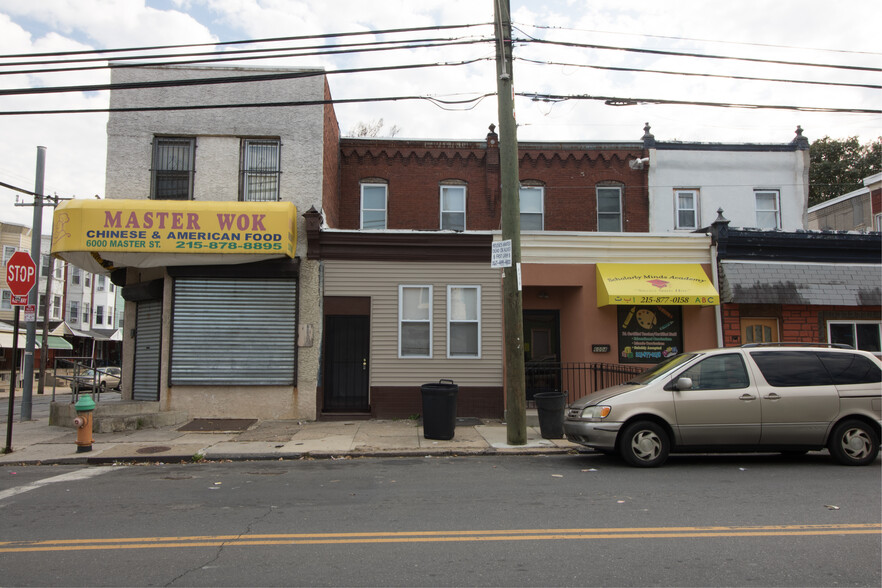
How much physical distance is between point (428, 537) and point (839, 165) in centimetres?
3653

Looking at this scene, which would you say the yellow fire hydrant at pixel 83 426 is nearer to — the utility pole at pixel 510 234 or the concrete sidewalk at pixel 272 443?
the concrete sidewalk at pixel 272 443

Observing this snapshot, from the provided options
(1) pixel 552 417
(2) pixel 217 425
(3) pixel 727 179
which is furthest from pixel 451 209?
(2) pixel 217 425

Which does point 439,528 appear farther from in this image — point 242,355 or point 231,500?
point 242,355

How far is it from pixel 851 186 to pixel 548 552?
35.2 m

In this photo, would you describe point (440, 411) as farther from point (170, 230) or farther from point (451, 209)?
point (451, 209)

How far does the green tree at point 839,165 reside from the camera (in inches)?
1292

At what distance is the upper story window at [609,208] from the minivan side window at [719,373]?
32.6 feet

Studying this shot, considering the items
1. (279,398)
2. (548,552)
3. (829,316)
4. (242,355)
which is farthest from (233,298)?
(829,316)

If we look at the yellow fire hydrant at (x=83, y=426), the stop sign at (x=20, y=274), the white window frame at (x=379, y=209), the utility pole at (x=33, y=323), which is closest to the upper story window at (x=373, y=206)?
the white window frame at (x=379, y=209)

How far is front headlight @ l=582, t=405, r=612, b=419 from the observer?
28.1 ft

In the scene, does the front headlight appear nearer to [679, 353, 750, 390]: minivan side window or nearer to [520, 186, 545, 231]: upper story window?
[679, 353, 750, 390]: minivan side window

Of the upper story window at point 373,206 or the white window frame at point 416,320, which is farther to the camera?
the upper story window at point 373,206

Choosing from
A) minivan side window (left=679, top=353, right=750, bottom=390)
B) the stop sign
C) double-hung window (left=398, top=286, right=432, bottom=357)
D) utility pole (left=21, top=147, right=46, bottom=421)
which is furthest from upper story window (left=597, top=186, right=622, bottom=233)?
utility pole (left=21, top=147, right=46, bottom=421)

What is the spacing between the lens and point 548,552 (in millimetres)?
4926
